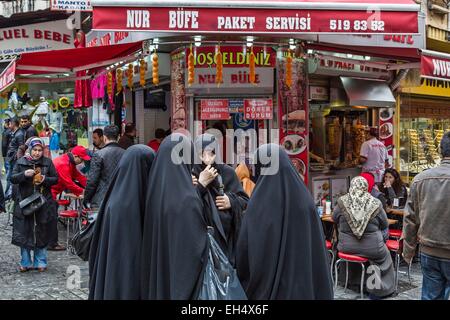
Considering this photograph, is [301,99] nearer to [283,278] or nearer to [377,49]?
[377,49]

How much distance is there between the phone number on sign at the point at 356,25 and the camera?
8.00 m

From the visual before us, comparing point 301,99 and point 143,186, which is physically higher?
point 301,99

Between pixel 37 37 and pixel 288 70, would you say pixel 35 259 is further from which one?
pixel 37 37

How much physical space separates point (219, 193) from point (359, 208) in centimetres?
205

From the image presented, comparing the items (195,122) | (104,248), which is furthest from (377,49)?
(104,248)

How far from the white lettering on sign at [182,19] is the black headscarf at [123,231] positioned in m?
4.20

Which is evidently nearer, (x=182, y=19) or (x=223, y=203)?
(x=223, y=203)

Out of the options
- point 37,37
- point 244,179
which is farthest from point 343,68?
point 37,37

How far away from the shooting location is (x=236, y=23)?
784 centimetres

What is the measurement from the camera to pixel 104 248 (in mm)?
3836

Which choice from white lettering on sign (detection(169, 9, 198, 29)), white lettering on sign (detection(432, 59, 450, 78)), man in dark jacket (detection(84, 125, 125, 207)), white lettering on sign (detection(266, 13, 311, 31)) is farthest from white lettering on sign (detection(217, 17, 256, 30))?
white lettering on sign (detection(432, 59, 450, 78))

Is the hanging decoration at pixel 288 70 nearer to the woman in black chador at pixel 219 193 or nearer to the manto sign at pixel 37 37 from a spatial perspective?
the woman in black chador at pixel 219 193

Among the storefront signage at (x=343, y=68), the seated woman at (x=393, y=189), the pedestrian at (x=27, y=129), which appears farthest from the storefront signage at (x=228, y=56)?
the pedestrian at (x=27, y=129)

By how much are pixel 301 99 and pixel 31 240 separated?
5254 millimetres
